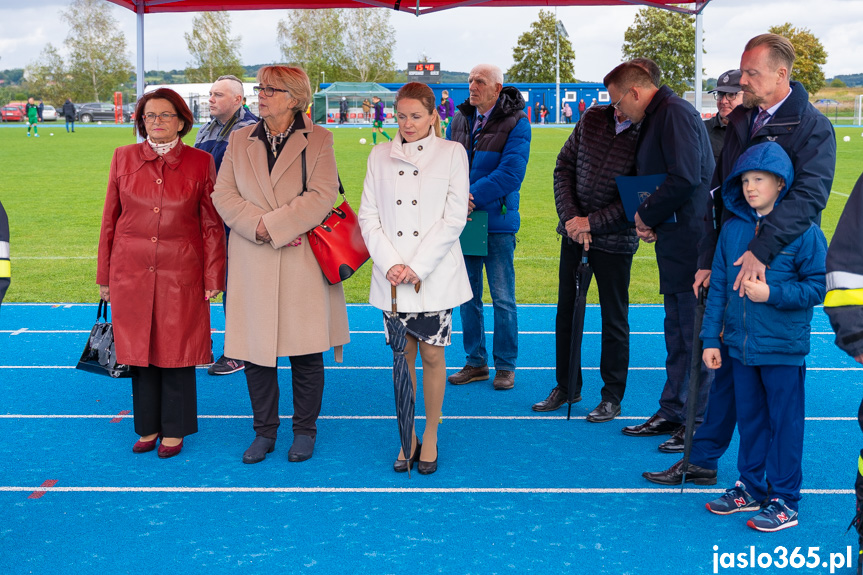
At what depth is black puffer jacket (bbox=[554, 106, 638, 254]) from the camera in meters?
5.01

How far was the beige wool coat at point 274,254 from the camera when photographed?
14.8 ft

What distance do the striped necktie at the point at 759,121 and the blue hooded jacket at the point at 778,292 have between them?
0.18 m

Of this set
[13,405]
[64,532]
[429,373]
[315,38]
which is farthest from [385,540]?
[315,38]

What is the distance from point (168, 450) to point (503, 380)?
2308 millimetres

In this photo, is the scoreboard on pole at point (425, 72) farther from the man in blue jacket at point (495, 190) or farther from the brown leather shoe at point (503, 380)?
the brown leather shoe at point (503, 380)

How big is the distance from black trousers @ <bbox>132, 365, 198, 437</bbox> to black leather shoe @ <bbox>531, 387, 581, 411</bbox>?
2092 mm

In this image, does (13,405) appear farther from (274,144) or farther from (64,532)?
(274,144)

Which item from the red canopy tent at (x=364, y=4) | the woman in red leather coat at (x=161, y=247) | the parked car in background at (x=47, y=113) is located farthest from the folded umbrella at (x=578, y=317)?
the parked car in background at (x=47, y=113)

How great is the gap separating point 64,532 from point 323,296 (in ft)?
5.52

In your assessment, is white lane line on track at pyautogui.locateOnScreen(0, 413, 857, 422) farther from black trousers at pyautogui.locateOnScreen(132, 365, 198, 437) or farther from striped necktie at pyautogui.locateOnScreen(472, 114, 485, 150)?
striped necktie at pyautogui.locateOnScreen(472, 114, 485, 150)

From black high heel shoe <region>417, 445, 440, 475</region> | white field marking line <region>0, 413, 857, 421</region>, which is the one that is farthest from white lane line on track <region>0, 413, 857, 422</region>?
black high heel shoe <region>417, 445, 440, 475</region>

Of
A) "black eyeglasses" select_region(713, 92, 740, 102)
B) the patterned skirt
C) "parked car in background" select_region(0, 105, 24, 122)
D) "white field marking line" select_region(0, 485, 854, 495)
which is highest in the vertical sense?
"parked car in background" select_region(0, 105, 24, 122)

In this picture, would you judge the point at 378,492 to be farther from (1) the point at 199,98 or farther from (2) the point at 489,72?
A: (1) the point at 199,98

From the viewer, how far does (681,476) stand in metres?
4.31
